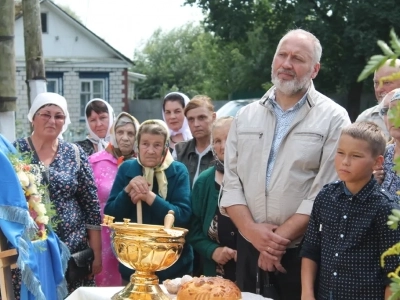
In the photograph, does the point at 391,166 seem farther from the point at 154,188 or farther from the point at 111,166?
the point at 111,166

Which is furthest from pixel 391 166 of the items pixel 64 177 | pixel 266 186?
pixel 64 177

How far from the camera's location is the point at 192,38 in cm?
6306

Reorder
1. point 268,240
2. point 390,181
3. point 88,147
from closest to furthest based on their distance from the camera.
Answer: point 390,181
point 268,240
point 88,147

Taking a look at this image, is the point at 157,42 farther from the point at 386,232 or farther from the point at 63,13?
the point at 386,232

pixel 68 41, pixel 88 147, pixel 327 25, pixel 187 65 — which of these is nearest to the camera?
pixel 88 147

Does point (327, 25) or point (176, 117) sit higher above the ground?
point (327, 25)

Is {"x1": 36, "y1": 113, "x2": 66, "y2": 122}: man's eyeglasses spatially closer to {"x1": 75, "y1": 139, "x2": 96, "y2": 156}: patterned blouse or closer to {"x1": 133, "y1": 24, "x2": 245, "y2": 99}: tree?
{"x1": 75, "y1": 139, "x2": 96, "y2": 156}: patterned blouse

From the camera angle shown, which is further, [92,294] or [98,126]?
[98,126]

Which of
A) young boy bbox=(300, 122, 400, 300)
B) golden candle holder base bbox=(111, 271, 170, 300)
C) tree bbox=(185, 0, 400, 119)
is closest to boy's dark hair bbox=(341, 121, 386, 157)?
young boy bbox=(300, 122, 400, 300)

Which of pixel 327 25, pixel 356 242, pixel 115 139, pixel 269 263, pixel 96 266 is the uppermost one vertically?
pixel 327 25

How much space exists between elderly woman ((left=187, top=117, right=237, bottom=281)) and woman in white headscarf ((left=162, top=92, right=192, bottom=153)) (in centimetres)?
153

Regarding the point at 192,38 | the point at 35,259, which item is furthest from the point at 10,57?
the point at 192,38

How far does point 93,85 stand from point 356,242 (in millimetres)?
34762

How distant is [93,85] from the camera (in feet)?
123
